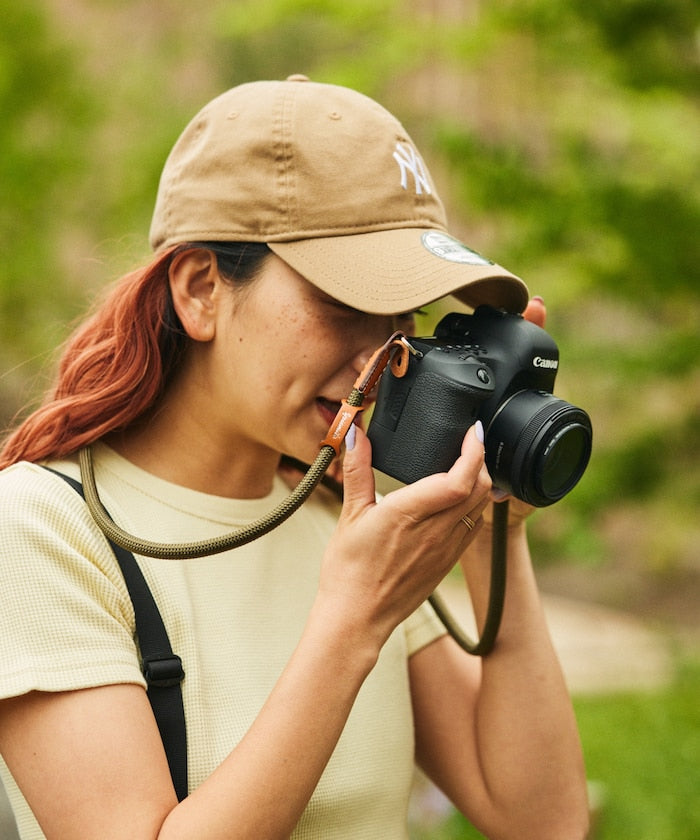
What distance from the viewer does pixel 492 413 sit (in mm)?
1311

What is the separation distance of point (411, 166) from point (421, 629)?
0.71m

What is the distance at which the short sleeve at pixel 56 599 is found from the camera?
3.71 feet

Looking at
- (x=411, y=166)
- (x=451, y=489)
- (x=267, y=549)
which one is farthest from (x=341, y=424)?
(x=411, y=166)

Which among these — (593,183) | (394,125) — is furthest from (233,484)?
(593,183)

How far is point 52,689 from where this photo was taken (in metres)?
1.11

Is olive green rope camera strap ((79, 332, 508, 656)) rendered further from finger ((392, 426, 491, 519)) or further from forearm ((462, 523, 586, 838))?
forearm ((462, 523, 586, 838))

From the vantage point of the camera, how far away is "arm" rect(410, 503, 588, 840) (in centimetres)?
154

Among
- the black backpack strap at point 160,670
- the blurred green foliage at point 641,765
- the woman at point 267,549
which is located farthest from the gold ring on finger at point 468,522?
the blurred green foliage at point 641,765

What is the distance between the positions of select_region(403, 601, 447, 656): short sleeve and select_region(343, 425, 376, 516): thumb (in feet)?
1.43

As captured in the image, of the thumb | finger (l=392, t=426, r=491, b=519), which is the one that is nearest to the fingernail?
the thumb

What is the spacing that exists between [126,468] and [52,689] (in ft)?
1.24

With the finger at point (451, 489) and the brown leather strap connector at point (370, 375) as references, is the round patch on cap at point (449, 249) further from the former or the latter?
the finger at point (451, 489)

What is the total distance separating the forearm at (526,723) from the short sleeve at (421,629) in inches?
3.5

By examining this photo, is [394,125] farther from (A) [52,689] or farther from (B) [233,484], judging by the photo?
(A) [52,689]
